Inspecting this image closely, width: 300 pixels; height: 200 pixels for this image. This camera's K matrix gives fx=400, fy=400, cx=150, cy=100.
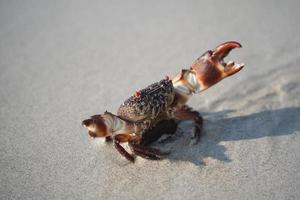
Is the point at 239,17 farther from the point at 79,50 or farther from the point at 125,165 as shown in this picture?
the point at 125,165

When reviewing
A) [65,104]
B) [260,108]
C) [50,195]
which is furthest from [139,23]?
[50,195]

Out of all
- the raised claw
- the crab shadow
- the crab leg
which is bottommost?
the crab shadow

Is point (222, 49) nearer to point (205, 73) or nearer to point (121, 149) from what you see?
point (205, 73)

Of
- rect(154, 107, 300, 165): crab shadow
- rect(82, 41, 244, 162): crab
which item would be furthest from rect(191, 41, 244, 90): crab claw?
rect(154, 107, 300, 165): crab shadow

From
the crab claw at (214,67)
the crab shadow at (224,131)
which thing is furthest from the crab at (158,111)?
the crab shadow at (224,131)

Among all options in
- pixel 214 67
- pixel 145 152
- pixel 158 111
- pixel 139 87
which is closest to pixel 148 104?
pixel 158 111

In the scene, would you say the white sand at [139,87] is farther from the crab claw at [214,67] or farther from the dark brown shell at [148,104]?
the crab claw at [214,67]

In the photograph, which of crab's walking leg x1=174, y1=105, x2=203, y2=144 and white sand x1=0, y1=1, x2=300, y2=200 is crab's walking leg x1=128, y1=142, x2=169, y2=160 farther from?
crab's walking leg x1=174, y1=105, x2=203, y2=144
